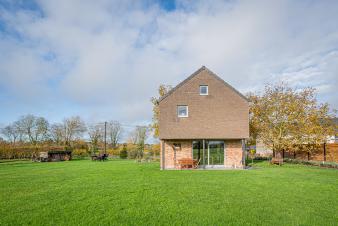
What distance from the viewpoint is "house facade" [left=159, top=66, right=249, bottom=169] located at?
18.9m

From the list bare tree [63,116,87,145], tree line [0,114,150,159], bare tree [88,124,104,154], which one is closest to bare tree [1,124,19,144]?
tree line [0,114,150,159]

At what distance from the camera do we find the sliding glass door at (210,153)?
63.7ft

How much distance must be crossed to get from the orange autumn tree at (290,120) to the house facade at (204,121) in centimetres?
622

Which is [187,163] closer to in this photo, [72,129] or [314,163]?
[314,163]

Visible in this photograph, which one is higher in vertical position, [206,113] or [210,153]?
[206,113]

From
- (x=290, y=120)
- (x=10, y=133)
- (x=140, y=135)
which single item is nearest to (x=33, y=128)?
(x=10, y=133)

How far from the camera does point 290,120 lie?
2306cm

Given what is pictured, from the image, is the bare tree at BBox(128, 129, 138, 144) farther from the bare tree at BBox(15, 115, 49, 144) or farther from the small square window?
the small square window

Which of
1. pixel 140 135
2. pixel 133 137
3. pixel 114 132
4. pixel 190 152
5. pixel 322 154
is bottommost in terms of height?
pixel 322 154

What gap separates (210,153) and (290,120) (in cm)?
951

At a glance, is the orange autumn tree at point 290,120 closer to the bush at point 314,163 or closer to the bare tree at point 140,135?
the bush at point 314,163

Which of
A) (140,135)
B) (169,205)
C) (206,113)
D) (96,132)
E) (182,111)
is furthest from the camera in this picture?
(96,132)

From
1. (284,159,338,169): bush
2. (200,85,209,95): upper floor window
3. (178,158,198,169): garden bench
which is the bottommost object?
(284,159,338,169): bush

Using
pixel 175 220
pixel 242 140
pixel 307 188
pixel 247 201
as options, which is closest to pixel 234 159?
pixel 242 140
